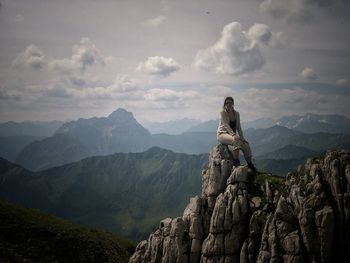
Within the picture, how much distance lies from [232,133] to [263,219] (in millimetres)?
14902

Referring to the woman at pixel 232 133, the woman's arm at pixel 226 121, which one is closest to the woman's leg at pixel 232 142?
the woman at pixel 232 133

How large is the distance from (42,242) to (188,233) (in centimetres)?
3582

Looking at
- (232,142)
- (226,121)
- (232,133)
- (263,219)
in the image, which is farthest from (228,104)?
(263,219)

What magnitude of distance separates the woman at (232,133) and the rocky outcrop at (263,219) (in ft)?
7.32

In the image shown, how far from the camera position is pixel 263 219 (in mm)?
40344

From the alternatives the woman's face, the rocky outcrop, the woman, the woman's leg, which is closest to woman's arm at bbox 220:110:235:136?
the woman

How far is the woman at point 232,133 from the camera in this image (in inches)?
1911

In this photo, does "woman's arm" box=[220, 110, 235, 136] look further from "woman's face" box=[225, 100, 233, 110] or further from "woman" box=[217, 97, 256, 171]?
"woman's face" box=[225, 100, 233, 110]

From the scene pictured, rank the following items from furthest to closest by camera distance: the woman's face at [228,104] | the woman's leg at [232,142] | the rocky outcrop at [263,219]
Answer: the woman's face at [228,104]
the woman's leg at [232,142]
the rocky outcrop at [263,219]

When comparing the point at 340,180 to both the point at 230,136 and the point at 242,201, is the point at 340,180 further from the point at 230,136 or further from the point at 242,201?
the point at 230,136

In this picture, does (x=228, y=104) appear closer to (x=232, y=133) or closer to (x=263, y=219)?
(x=232, y=133)

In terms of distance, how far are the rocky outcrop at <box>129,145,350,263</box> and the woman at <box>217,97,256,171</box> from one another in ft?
7.32

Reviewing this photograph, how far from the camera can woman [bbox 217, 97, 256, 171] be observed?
159 ft

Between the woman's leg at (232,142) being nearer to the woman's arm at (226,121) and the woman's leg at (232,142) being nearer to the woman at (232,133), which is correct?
the woman at (232,133)
